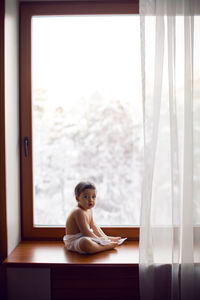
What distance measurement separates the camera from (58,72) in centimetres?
192

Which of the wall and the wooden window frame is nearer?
the wall

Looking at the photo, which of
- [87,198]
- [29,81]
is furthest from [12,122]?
[87,198]

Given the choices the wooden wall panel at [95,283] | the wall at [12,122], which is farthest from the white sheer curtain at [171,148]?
the wall at [12,122]

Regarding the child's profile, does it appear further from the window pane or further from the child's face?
the window pane

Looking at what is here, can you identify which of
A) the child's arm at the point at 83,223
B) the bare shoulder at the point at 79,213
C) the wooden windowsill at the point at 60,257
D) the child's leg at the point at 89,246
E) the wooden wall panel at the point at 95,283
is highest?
the bare shoulder at the point at 79,213

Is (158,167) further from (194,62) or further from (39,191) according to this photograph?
(39,191)

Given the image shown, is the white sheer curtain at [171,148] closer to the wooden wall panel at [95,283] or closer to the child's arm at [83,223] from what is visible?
the wooden wall panel at [95,283]

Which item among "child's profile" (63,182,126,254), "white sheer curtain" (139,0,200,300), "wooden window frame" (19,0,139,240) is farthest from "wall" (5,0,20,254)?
"white sheer curtain" (139,0,200,300)

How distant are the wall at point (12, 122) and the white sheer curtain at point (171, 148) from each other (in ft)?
2.26

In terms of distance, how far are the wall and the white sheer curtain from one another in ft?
2.26

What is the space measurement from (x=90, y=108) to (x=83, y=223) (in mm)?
660

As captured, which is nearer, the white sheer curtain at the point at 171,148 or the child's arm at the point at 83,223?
the white sheer curtain at the point at 171,148

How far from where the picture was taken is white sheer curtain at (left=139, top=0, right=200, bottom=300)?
1.53 m

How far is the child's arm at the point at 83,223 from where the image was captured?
1.70 meters
